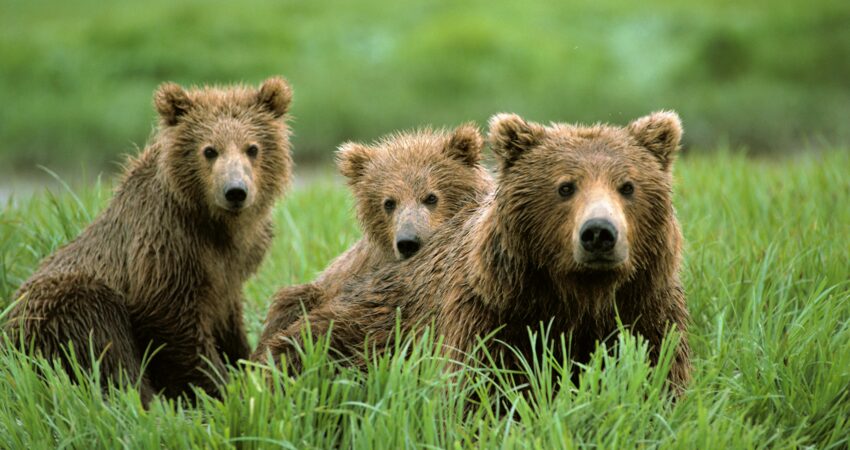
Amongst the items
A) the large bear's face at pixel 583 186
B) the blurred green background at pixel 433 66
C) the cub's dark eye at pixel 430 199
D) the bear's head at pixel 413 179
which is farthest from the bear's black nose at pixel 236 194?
the blurred green background at pixel 433 66

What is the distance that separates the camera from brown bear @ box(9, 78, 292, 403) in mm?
5527

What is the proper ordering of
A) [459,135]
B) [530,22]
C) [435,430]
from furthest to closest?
[530,22] → [459,135] → [435,430]

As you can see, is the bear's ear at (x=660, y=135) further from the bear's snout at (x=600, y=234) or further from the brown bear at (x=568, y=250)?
the bear's snout at (x=600, y=234)

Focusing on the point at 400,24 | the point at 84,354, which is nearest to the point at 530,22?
the point at 400,24

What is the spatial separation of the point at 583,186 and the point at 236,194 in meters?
2.08

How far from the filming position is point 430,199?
5.80 m

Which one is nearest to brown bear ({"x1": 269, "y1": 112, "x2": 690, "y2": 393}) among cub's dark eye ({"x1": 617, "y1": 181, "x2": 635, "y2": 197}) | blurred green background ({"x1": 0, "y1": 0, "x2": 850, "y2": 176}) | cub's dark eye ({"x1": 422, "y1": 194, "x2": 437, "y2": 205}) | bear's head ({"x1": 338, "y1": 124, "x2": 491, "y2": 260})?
cub's dark eye ({"x1": 617, "y1": 181, "x2": 635, "y2": 197})

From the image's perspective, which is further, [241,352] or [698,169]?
[698,169]

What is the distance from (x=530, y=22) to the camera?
16.1 meters

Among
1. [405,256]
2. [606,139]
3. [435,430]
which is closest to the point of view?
[435,430]

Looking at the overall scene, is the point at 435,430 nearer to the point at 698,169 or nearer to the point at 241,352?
the point at 241,352

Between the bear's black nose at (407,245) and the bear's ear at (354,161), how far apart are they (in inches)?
37.0

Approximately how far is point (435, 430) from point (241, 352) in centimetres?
243

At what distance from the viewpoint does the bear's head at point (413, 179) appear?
5726 millimetres
